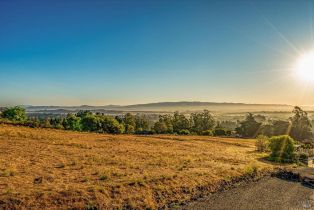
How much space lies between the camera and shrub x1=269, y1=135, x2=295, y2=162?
5237 cm

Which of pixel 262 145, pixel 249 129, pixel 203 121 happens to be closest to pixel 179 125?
pixel 203 121

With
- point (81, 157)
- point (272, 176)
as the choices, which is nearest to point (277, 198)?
point (272, 176)

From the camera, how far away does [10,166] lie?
30.5 m

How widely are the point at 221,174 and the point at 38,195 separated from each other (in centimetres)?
1822

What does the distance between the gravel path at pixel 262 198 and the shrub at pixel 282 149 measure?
74.6 ft

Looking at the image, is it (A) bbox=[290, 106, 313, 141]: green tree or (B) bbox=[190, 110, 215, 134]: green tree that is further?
(B) bbox=[190, 110, 215, 134]: green tree

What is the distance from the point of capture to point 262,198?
24906mm

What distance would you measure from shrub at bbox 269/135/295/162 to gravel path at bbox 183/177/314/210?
74.6ft

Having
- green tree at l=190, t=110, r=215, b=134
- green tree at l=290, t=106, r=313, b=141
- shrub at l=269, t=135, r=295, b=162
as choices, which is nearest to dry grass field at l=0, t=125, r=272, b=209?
shrub at l=269, t=135, r=295, b=162

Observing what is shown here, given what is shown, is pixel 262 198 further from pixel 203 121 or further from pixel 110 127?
→ pixel 203 121

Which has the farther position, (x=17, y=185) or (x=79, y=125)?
(x=79, y=125)

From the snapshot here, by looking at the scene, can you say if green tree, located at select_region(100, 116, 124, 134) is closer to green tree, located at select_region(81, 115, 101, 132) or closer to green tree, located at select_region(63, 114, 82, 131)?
green tree, located at select_region(81, 115, 101, 132)

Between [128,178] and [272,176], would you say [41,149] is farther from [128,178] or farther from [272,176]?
[272,176]

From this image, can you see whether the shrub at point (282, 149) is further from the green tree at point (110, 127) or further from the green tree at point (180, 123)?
the green tree at point (180, 123)
